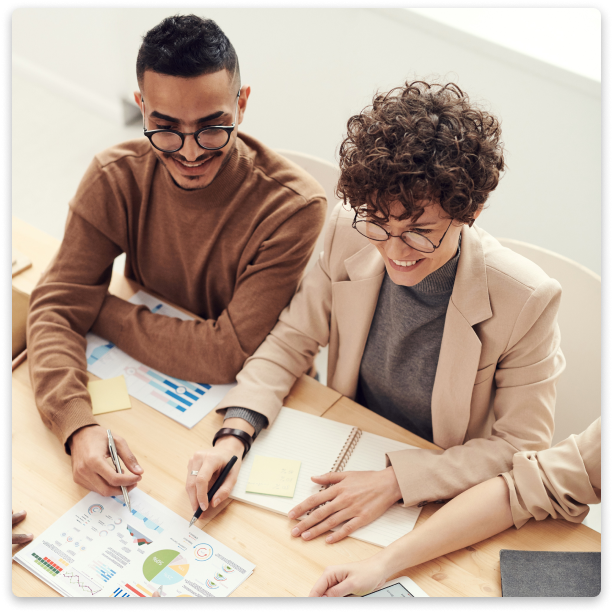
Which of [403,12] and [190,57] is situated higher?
[403,12]

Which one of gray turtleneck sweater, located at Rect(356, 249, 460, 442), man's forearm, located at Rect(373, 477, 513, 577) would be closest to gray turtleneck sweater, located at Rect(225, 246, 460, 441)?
gray turtleneck sweater, located at Rect(356, 249, 460, 442)

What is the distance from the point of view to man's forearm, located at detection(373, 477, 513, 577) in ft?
3.85

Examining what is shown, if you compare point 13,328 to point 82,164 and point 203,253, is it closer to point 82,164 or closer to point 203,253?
point 203,253

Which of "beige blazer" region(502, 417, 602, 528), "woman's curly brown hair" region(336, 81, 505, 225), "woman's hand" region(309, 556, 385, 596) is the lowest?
"woman's hand" region(309, 556, 385, 596)

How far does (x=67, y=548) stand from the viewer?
121 cm

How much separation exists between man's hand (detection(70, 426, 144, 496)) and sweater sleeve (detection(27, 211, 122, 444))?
48mm

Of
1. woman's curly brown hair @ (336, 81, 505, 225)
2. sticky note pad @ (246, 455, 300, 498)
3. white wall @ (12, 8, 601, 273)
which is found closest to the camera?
woman's curly brown hair @ (336, 81, 505, 225)

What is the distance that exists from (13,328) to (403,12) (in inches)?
70.1

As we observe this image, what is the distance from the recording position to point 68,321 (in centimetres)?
156

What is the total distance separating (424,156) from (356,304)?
0.47 m

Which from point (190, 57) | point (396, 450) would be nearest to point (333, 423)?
point (396, 450)

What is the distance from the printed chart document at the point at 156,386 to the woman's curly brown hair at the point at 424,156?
62 centimetres

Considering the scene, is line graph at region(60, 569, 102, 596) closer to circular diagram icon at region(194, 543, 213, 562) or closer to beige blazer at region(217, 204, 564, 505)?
circular diagram icon at region(194, 543, 213, 562)

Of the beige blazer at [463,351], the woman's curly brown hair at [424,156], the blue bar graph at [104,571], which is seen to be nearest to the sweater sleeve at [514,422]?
the beige blazer at [463,351]
